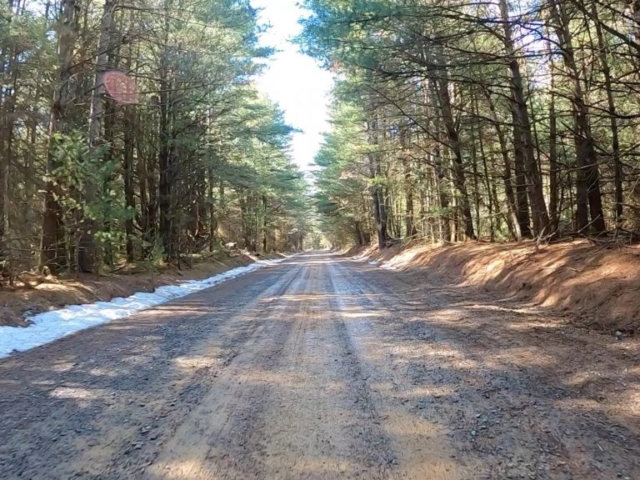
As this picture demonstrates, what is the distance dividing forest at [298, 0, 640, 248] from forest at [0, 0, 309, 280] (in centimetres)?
432

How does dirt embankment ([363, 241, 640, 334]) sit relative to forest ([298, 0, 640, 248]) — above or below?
below

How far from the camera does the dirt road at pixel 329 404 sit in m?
2.87

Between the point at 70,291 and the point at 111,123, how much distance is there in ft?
27.3

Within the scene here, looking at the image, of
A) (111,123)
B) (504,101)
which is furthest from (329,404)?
(111,123)

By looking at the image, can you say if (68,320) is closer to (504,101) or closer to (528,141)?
(528,141)

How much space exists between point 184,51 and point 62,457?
13924 millimetres

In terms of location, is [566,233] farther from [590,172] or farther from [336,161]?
[336,161]

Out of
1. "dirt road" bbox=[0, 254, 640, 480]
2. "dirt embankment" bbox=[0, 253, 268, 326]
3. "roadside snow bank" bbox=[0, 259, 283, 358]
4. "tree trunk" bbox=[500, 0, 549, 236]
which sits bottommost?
"dirt road" bbox=[0, 254, 640, 480]

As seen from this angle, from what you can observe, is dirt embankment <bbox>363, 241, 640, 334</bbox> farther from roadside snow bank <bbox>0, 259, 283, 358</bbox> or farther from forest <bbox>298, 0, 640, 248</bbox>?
roadside snow bank <bbox>0, 259, 283, 358</bbox>

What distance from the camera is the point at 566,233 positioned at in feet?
37.4

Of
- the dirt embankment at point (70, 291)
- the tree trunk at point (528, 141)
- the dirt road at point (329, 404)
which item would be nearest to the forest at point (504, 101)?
the tree trunk at point (528, 141)

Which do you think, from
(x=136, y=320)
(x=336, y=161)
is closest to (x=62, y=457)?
(x=136, y=320)

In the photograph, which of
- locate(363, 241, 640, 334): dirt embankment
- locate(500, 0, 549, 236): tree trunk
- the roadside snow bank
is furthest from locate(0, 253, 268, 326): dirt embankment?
locate(500, 0, 549, 236): tree trunk

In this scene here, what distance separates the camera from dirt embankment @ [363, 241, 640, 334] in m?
6.41
